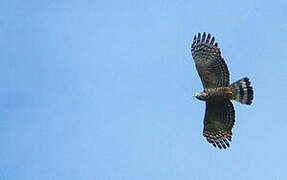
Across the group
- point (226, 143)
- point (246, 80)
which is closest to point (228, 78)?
point (246, 80)

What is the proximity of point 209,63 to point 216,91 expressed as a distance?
0.98 meters

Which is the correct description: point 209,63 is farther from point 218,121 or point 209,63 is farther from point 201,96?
point 218,121

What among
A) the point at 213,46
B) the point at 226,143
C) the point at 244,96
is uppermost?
the point at 213,46

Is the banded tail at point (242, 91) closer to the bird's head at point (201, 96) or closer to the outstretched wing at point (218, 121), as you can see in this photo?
the outstretched wing at point (218, 121)

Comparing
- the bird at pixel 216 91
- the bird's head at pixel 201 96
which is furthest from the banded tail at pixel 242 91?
the bird's head at pixel 201 96

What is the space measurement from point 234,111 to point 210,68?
169cm

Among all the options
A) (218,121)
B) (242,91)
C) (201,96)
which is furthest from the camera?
(218,121)

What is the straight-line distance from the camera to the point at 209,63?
76.9ft

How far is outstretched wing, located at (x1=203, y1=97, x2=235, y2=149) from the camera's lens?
23562 mm

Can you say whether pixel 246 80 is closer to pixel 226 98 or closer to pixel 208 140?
pixel 226 98

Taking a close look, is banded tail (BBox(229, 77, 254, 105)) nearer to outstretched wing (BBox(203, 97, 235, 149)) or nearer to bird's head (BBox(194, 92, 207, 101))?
outstretched wing (BBox(203, 97, 235, 149))

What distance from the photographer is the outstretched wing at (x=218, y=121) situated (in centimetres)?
2356

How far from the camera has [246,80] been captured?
2300cm

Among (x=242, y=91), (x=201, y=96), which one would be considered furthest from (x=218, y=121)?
(x=242, y=91)
